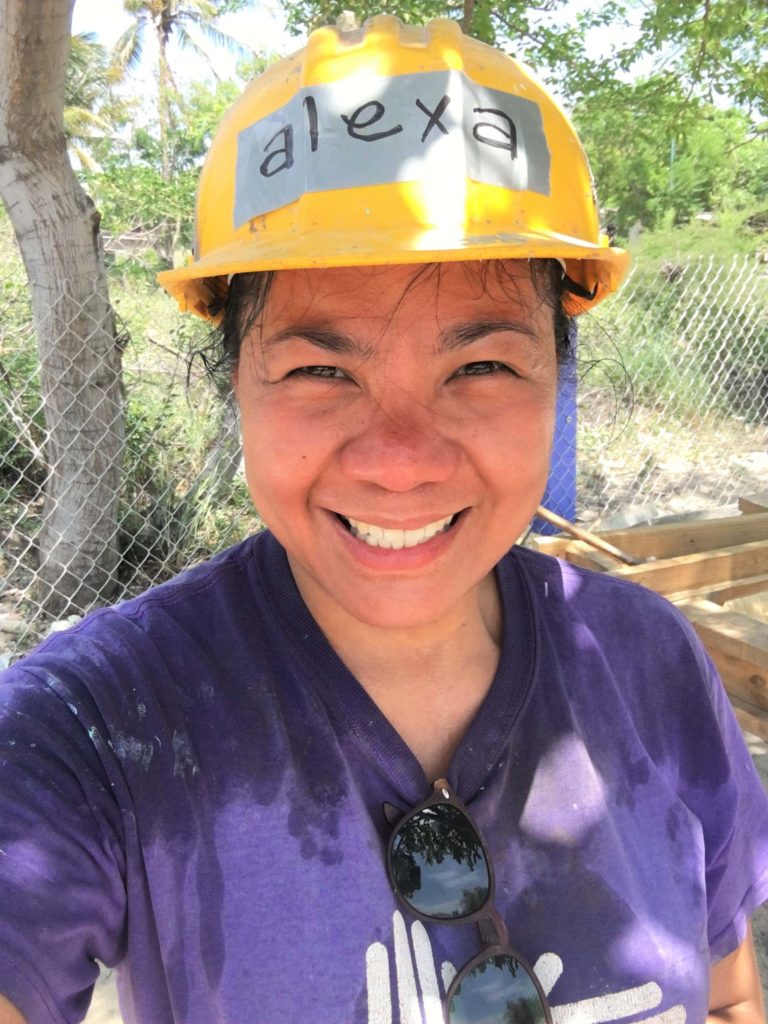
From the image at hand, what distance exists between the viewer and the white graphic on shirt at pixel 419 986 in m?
0.87

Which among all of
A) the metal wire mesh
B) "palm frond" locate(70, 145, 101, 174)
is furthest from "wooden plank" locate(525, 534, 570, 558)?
"palm frond" locate(70, 145, 101, 174)

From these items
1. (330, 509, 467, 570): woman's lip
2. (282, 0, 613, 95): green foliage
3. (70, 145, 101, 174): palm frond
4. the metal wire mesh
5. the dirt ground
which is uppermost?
(70, 145, 101, 174): palm frond

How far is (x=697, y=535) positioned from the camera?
3.25 metres

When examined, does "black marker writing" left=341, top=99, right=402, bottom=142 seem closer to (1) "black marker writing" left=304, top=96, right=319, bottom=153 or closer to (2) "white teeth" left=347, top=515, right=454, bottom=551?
(1) "black marker writing" left=304, top=96, right=319, bottom=153

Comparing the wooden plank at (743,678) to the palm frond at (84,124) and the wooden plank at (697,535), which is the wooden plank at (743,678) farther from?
the palm frond at (84,124)

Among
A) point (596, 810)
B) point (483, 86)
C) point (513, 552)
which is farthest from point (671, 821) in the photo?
point (483, 86)

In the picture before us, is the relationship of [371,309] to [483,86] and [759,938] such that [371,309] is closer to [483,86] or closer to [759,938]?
[483,86]

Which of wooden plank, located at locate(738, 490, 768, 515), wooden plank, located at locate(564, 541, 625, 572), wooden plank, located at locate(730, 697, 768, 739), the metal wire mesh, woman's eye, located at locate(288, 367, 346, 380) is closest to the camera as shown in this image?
woman's eye, located at locate(288, 367, 346, 380)

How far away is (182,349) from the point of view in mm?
4664

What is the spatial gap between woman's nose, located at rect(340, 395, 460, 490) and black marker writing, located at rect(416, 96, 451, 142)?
0.30m

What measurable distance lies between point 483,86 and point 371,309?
303 millimetres

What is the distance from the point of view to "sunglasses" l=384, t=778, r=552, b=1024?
897 mm

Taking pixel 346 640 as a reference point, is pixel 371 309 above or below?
above

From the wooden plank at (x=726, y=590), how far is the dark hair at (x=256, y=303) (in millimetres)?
1679
